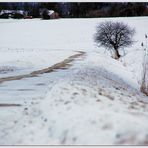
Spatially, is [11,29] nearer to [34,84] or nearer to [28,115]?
[34,84]

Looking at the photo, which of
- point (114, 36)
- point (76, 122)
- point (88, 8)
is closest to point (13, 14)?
point (88, 8)

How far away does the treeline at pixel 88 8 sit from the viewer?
196 feet

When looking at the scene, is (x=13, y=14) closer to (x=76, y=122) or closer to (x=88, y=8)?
(x=88, y=8)

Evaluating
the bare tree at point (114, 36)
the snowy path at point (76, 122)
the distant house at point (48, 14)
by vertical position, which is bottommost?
the bare tree at point (114, 36)

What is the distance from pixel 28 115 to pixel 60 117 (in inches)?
67.0

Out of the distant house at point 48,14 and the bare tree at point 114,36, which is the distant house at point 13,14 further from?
the bare tree at point 114,36

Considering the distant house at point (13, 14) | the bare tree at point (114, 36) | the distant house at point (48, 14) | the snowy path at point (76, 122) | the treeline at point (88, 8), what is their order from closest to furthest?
the snowy path at point (76, 122), the bare tree at point (114, 36), the treeline at point (88, 8), the distant house at point (48, 14), the distant house at point (13, 14)

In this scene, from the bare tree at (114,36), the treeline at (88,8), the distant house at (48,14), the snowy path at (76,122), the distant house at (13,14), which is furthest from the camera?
the distant house at (13,14)

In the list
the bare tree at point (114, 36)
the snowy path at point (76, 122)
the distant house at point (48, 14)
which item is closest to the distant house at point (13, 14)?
the distant house at point (48, 14)

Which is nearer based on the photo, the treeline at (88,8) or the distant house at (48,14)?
the treeline at (88,8)

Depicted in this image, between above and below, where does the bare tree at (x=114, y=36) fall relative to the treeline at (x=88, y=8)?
below

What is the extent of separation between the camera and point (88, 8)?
78.2 m

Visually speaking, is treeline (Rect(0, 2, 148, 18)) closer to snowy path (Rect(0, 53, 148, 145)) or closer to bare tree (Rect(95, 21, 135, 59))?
bare tree (Rect(95, 21, 135, 59))

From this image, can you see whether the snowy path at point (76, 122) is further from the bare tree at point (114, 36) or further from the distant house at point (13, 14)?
the distant house at point (13, 14)
